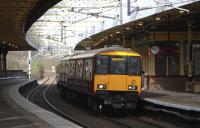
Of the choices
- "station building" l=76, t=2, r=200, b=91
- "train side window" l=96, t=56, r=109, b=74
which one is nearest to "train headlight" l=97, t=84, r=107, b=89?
"train side window" l=96, t=56, r=109, b=74

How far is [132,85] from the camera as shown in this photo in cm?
2388

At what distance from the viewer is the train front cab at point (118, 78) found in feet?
77.1

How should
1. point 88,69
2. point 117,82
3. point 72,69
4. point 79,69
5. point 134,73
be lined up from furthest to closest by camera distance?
point 72,69
point 79,69
point 88,69
point 134,73
point 117,82

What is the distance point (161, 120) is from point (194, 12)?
8.94m

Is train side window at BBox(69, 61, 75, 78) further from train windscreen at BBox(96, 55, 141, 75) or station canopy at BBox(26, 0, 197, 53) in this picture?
train windscreen at BBox(96, 55, 141, 75)

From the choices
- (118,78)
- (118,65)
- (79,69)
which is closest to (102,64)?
(118,65)

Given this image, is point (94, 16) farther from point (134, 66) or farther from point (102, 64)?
point (102, 64)

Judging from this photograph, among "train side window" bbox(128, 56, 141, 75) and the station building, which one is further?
the station building

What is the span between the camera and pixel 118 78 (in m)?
23.9

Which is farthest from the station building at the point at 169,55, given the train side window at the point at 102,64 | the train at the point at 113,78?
the train side window at the point at 102,64

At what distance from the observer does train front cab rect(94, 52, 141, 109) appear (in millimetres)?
23500

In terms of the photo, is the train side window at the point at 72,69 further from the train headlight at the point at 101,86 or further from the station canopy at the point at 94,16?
the train headlight at the point at 101,86

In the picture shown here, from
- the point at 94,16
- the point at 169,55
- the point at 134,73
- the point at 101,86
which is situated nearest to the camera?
the point at 101,86

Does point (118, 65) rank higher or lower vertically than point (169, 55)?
lower
